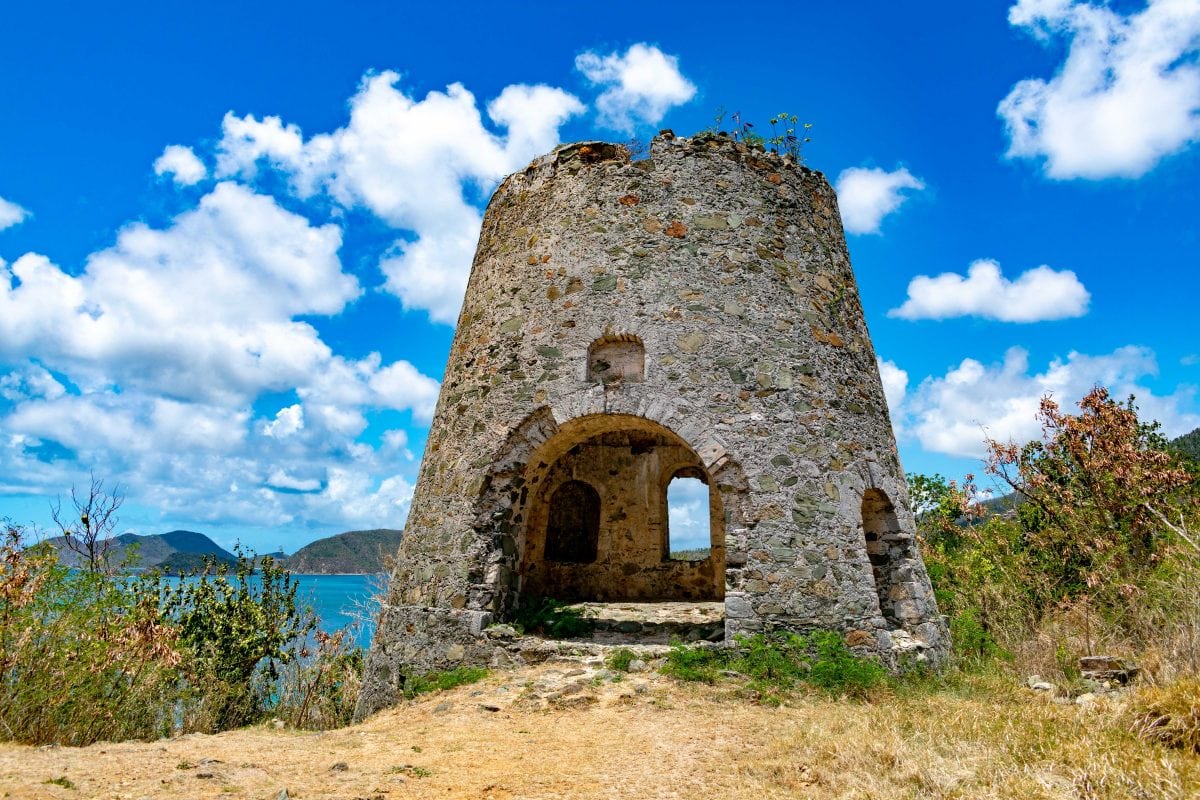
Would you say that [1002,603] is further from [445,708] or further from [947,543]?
[445,708]

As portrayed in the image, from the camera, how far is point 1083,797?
331 cm

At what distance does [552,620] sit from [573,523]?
5.10 meters

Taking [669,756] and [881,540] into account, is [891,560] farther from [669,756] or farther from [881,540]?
[669,756]

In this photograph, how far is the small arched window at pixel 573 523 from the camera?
532 inches

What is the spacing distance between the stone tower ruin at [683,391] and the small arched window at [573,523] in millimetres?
4738

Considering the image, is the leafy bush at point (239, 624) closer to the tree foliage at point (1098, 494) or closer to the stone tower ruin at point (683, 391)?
the stone tower ruin at point (683, 391)

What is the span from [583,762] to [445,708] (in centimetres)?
224

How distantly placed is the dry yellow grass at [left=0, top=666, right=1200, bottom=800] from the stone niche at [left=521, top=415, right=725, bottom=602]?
6245 millimetres

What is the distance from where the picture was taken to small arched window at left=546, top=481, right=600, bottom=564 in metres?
13.5

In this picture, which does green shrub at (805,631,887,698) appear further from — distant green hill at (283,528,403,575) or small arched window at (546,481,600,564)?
distant green hill at (283,528,403,575)

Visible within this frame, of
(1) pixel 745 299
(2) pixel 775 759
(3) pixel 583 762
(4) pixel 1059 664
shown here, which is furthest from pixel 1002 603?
(3) pixel 583 762

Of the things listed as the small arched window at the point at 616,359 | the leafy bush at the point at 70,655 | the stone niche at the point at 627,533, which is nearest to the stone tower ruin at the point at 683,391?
the small arched window at the point at 616,359

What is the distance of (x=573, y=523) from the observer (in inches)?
539

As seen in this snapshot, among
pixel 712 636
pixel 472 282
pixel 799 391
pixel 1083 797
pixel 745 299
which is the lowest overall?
pixel 1083 797
